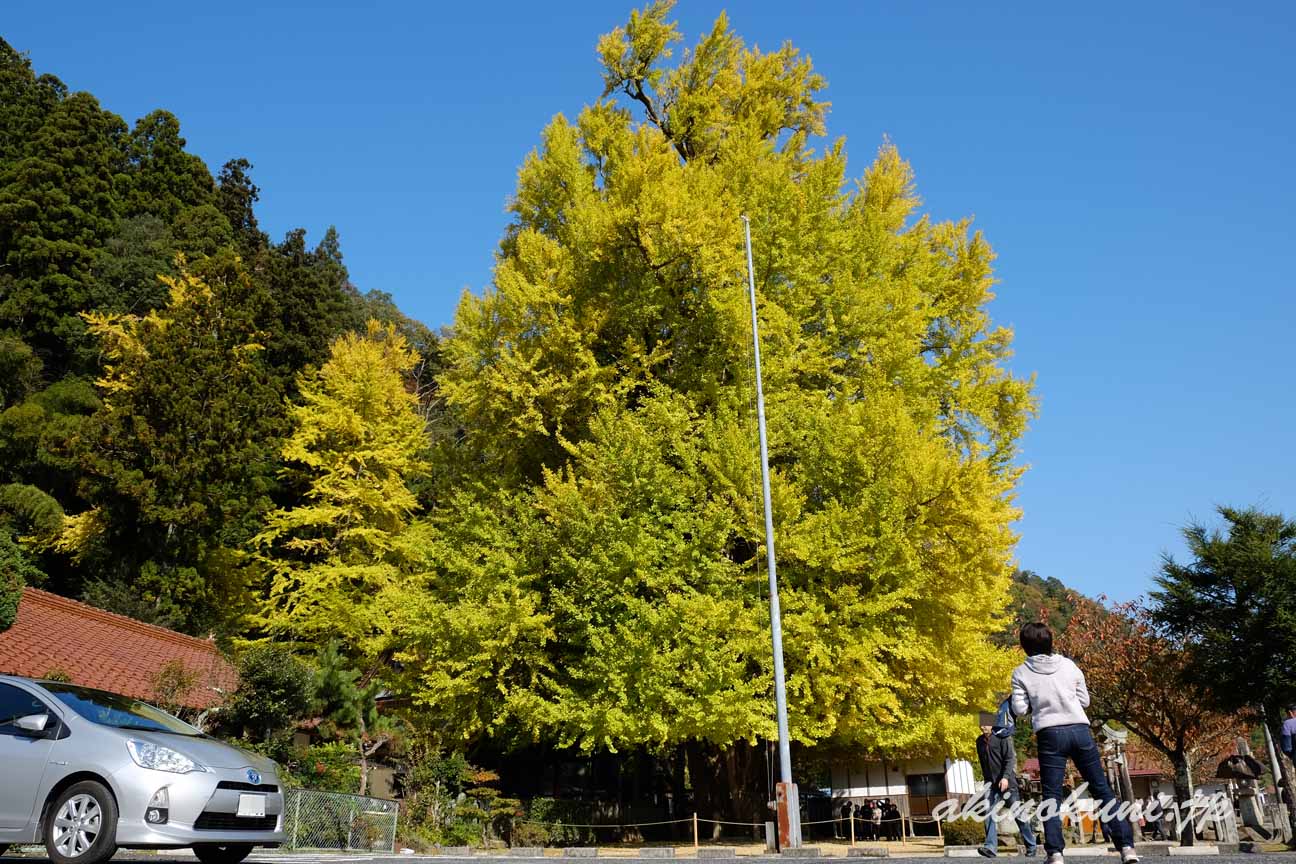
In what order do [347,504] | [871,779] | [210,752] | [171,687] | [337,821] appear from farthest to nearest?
[347,504] → [871,779] → [171,687] → [337,821] → [210,752]

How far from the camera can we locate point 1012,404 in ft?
75.5

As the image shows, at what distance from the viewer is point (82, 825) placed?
20.5 ft

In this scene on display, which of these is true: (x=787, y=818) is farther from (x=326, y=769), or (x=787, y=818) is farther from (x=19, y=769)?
(x=19, y=769)

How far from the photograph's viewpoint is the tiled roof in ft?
55.8

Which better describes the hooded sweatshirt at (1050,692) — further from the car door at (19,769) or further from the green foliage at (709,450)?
the green foliage at (709,450)

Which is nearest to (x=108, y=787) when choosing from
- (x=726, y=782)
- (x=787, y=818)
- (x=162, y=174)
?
(x=787, y=818)

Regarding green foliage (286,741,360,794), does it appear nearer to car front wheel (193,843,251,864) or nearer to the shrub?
car front wheel (193,843,251,864)

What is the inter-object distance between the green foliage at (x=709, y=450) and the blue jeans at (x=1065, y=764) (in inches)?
427

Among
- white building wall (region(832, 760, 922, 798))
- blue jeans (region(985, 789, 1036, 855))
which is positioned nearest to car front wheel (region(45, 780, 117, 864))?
blue jeans (region(985, 789, 1036, 855))

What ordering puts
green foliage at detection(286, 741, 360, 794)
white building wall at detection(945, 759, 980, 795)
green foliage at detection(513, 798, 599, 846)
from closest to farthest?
green foliage at detection(286, 741, 360, 794), green foliage at detection(513, 798, 599, 846), white building wall at detection(945, 759, 980, 795)

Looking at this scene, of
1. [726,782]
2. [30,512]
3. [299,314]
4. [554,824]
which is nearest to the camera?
[554,824]

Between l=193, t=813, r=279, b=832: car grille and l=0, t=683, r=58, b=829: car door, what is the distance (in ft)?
3.93

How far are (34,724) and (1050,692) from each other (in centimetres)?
686

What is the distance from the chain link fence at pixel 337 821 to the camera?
12859 mm
